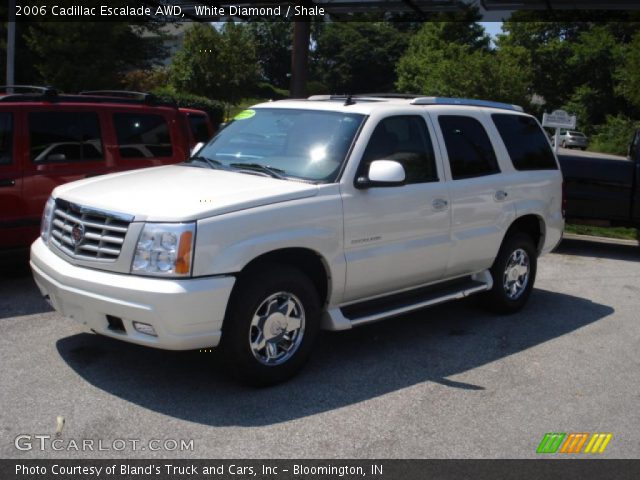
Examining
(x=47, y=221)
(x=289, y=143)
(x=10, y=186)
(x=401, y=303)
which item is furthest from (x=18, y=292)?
(x=401, y=303)

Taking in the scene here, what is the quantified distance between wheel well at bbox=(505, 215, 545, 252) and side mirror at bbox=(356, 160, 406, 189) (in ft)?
7.20

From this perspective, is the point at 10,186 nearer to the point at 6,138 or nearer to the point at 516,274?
the point at 6,138

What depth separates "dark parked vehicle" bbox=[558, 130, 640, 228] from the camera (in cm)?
1060

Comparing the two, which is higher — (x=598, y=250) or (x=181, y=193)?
(x=181, y=193)

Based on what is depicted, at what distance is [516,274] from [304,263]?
2773 millimetres

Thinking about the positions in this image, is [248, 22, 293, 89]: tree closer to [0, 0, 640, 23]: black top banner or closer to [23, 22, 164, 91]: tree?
[23, 22, 164, 91]: tree

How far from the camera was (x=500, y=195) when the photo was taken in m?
6.60

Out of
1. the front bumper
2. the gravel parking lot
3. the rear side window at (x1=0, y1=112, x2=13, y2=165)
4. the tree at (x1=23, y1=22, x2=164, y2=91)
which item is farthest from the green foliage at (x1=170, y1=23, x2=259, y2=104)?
the front bumper

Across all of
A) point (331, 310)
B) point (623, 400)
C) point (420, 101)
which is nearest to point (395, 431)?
point (331, 310)

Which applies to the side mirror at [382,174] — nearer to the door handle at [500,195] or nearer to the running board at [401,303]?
the running board at [401,303]

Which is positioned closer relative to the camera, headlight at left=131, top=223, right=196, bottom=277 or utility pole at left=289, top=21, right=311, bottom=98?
headlight at left=131, top=223, right=196, bottom=277

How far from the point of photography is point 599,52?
4819 centimetres

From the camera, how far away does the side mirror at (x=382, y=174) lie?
5.16 meters
